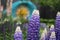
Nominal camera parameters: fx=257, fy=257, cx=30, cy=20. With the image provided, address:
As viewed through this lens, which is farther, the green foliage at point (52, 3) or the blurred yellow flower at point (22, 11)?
the green foliage at point (52, 3)

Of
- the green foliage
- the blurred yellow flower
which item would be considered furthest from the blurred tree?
the blurred yellow flower

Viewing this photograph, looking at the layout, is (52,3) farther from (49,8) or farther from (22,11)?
(22,11)

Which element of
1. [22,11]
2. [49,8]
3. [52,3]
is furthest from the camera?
[49,8]

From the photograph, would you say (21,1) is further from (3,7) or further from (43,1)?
(43,1)

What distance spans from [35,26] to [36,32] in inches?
2.7

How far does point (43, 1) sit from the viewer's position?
966 cm

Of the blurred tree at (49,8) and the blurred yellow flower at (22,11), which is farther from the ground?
the blurred tree at (49,8)

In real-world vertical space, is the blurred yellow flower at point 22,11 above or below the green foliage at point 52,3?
below

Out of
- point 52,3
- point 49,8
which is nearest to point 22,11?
point 52,3

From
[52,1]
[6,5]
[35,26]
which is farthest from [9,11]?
[35,26]

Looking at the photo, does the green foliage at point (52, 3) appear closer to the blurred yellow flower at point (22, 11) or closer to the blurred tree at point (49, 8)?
the blurred tree at point (49, 8)

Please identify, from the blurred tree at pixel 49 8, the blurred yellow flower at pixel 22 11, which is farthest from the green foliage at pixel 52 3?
the blurred yellow flower at pixel 22 11

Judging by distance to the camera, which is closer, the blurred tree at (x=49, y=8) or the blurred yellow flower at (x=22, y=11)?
the blurred yellow flower at (x=22, y=11)

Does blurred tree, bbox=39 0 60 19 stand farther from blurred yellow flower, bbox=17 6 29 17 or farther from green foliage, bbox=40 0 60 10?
blurred yellow flower, bbox=17 6 29 17
